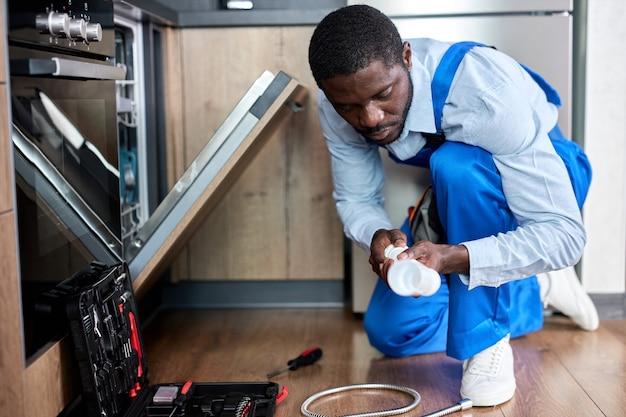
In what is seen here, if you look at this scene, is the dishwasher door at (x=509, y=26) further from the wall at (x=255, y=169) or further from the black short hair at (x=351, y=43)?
the black short hair at (x=351, y=43)

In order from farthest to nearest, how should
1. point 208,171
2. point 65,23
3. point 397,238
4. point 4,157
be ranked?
point 208,171, point 397,238, point 65,23, point 4,157

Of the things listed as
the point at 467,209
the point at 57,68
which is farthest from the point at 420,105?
the point at 57,68

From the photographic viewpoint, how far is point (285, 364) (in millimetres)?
1916

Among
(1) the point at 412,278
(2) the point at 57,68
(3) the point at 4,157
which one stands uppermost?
(2) the point at 57,68

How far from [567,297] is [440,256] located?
772mm

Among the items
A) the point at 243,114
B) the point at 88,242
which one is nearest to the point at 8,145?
the point at 88,242

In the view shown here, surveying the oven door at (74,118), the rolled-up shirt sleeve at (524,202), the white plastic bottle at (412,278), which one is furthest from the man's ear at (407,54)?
the oven door at (74,118)

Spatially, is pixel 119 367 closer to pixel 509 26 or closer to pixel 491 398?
pixel 491 398

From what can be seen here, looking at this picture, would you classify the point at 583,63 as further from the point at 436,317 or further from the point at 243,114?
the point at 243,114

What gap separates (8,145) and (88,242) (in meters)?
0.39

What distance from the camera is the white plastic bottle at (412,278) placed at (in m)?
1.34

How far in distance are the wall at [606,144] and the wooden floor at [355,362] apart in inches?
6.0

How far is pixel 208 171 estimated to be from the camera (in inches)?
67.7

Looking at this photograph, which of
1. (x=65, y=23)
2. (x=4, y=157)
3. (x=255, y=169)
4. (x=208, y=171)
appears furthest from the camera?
(x=255, y=169)
